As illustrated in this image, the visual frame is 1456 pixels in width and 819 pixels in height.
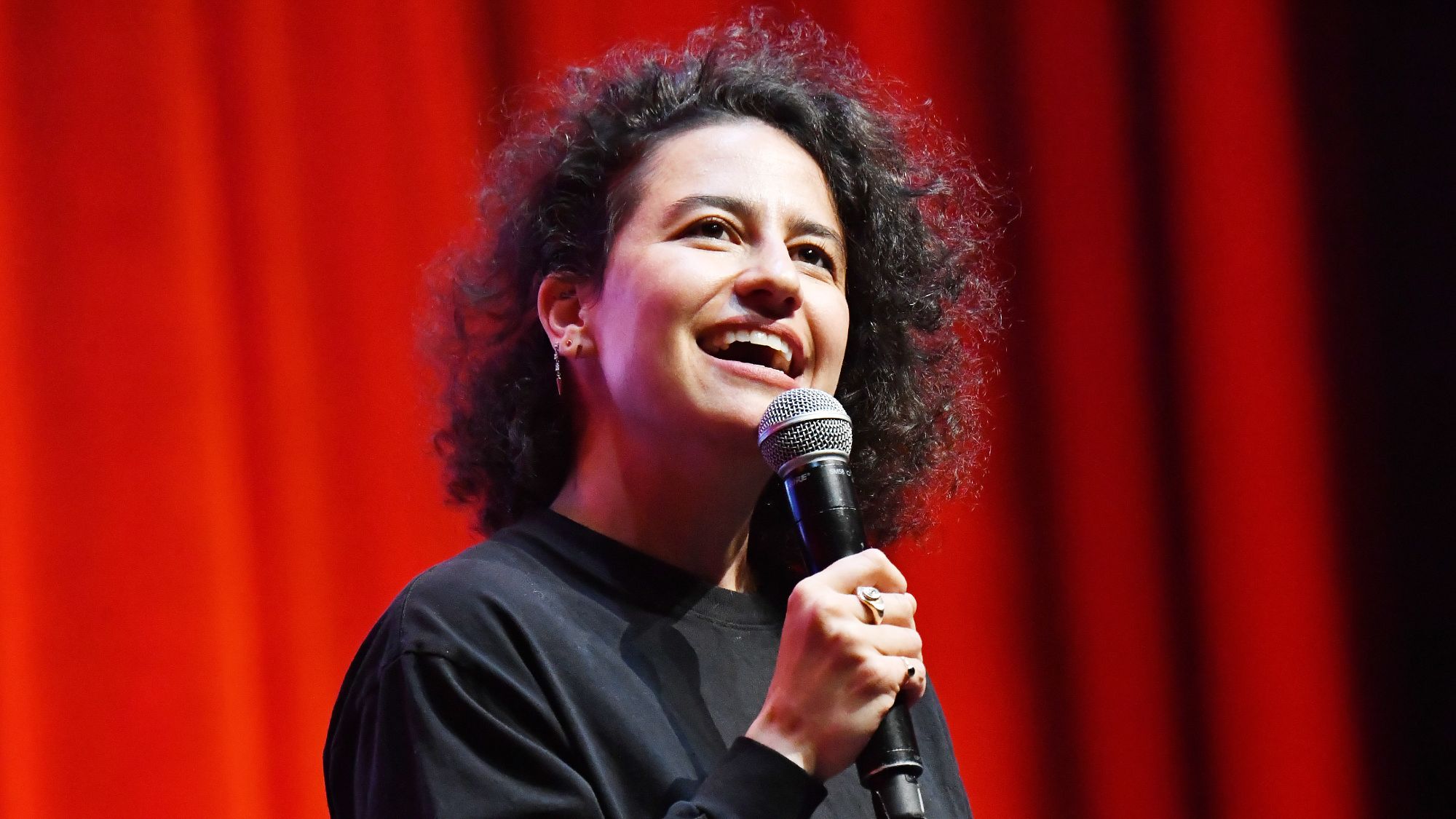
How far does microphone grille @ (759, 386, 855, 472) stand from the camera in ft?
3.95

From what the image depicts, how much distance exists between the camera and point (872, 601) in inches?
43.5

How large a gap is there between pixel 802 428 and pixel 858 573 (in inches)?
6.4

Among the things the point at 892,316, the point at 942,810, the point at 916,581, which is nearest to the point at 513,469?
the point at 892,316

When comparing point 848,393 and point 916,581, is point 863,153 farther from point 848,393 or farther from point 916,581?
point 916,581

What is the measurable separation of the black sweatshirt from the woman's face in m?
0.17

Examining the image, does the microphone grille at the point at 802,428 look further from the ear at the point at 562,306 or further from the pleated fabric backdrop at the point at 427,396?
the pleated fabric backdrop at the point at 427,396

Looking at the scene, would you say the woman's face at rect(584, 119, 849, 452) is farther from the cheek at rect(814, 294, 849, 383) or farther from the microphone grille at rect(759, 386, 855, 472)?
the microphone grille at rect(759, 386, 855, 472)

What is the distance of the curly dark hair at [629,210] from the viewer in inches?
64.0

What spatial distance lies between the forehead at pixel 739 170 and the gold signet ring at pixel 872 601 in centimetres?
51

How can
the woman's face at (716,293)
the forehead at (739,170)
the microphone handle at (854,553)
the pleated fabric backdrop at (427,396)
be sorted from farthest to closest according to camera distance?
the pleated fabric backdrop at (427,396), the forehead at (739,170), the woman's face at (716,293), the microphone handle at (854,553)

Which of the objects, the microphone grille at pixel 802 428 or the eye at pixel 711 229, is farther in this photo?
the eye at pixel 711 229

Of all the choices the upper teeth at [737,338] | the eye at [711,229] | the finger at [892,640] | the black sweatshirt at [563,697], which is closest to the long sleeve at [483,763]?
the black sweatshirt at [563,697]

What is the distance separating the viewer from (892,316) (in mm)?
1763

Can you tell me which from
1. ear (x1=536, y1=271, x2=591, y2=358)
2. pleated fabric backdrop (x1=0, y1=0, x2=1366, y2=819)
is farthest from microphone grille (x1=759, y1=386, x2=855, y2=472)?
pleated fabric backdrop (x1=0, y1=0, x2=1366, y2=819)
